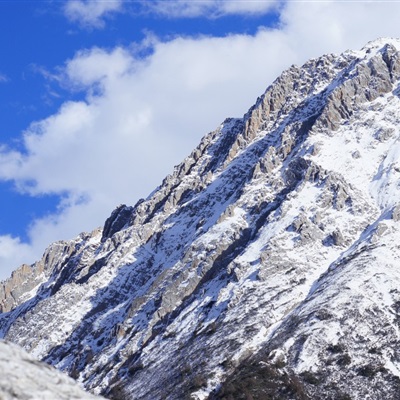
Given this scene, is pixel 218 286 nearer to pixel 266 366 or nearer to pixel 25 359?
pixel 266 366

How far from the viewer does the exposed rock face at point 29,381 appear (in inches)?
966

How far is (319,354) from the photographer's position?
141 meters

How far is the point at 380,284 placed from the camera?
6314 inches

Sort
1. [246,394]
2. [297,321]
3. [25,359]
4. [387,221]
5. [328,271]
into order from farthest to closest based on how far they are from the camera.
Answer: [387,221]
[328,271]
[297,321]
[246,394]
[25,359]

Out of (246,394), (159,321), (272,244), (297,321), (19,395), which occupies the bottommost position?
(19,395)

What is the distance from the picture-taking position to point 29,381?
25078mm

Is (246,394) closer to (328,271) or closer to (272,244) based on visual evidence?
(328,271)

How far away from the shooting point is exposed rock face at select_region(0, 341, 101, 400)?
2453 cm

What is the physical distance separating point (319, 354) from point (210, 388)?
20.3m

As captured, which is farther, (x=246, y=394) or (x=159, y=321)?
(x=159, y=321)

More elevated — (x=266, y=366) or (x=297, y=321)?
(x=297, y=321)

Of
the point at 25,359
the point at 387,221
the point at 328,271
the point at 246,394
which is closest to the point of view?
the point at 25,359

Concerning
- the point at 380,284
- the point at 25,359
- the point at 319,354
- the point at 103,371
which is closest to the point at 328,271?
the point at 380,284

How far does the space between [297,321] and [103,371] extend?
55.0 meters
